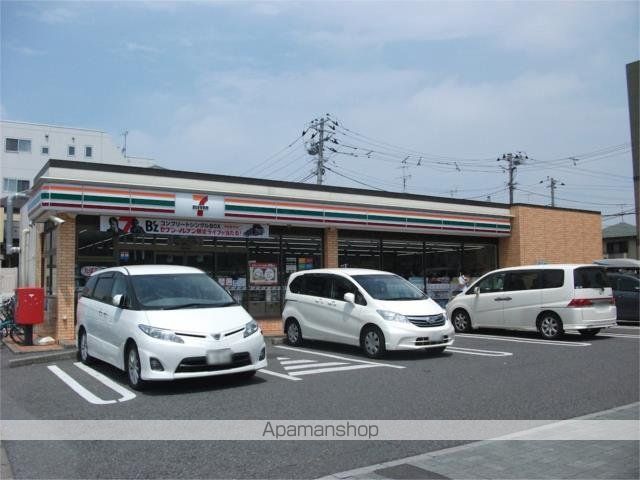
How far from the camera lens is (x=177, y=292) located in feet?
31.0

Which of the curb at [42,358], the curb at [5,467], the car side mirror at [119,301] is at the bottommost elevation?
the curb at [5,467]

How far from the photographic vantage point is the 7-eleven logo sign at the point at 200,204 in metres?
15.7

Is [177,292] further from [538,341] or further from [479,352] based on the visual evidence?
[538,341]

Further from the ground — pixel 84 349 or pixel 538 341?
pixel 84 349

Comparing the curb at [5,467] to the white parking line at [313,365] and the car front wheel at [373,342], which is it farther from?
the car front wheel at [373,342]

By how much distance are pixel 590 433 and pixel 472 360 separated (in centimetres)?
500

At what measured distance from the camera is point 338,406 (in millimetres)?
7543

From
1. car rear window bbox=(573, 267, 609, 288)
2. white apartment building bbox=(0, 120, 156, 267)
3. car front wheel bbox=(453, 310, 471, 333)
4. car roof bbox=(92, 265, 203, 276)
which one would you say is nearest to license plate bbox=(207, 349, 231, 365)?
car roof bbox=(92, 265, 203, 276)

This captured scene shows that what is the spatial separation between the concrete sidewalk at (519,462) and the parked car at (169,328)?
3.62 m

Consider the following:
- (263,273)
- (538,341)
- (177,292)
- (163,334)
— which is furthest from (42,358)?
(538,341)

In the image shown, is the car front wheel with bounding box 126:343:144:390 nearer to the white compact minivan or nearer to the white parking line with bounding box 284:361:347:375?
the white parking line with bounding box 284:361:347:375

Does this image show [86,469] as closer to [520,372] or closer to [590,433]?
[590,433]

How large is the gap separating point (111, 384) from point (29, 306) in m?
5.06
